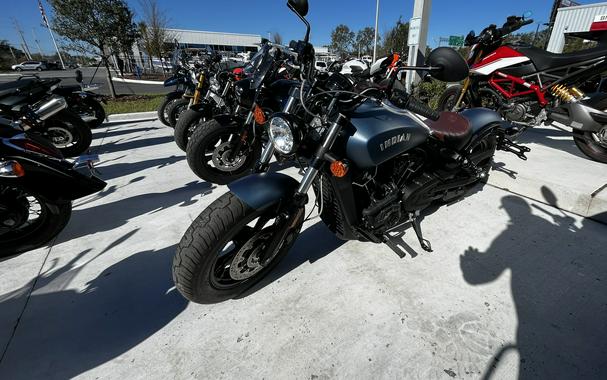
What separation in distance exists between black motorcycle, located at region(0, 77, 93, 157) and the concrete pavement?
2.28 meters

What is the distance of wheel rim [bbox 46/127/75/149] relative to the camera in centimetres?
405

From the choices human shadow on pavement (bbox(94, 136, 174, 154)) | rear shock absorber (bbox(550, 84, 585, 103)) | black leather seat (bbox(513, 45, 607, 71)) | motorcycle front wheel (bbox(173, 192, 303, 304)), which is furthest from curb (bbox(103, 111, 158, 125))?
rear shock absorber (bbox(550, 84, 585, 103))

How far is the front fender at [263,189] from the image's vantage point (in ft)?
4.75

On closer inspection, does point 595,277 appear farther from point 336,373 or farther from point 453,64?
point 336,373

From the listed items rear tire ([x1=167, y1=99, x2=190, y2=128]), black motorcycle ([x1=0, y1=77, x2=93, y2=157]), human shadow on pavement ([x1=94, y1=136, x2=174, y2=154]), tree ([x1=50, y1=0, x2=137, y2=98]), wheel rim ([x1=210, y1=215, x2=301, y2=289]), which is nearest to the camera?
wheel rim ([x1=210, y1=215, x2=301, y2=289])

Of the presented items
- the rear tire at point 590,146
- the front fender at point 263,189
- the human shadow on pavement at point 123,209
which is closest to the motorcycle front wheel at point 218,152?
the human shadow on pavement at point 123,209

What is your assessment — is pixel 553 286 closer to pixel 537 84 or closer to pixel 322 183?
pixel 322 183

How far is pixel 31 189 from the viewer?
6.68 ft

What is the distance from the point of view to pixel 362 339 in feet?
4.90

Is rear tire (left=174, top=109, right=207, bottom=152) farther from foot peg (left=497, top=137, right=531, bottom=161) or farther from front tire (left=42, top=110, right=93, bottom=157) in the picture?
foot peg (left=497, top=137, right=531, bottom=161)

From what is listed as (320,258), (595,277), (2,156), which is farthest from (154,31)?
(595,277)

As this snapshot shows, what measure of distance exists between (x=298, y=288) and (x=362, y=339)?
50 cm

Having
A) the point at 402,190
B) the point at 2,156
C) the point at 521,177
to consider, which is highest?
the point at 2,156

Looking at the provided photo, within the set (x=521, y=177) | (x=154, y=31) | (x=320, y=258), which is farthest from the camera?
(x=154, y=31)
